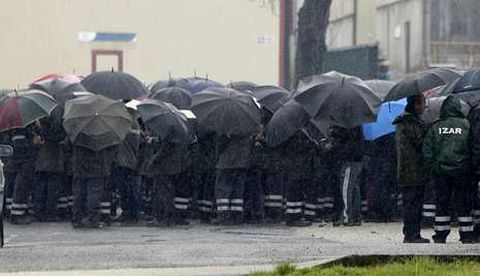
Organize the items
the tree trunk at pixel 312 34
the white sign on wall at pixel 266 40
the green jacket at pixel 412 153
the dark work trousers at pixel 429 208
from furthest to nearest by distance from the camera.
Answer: the white sign on wall at pixel 266 40
the tree trunk at pixel 312 34
the dark work trousers at pixel 429 208
the green jacket at pixel 412 153

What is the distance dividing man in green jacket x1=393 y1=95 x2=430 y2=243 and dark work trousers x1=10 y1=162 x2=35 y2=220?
6.54 m

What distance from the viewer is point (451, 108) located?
51.1 ft

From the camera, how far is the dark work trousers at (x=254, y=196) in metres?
20.4

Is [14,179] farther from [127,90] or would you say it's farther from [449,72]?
[449,72]

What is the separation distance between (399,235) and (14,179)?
6.13 metres

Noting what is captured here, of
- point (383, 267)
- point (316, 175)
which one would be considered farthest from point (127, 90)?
point (383, 267)

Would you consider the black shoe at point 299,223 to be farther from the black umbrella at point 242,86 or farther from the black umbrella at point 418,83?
the black umbrella at point 242,86

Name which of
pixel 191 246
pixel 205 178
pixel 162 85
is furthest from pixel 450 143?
pixel 162 85

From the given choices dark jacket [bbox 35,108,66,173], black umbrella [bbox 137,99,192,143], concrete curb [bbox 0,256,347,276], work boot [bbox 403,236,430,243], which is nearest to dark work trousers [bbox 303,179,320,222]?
black umbrella [bbox 137,99,192,143]

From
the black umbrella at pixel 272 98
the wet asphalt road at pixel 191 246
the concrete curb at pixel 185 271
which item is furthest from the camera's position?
the black umbrella at pixel 272 98

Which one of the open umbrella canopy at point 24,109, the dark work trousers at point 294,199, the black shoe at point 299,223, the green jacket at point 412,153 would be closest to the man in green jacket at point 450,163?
the green jacket at point 412,153

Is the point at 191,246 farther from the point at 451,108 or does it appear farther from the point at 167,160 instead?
the point at 167,160

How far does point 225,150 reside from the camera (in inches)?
784

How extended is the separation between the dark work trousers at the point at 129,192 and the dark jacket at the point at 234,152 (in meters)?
1.43
